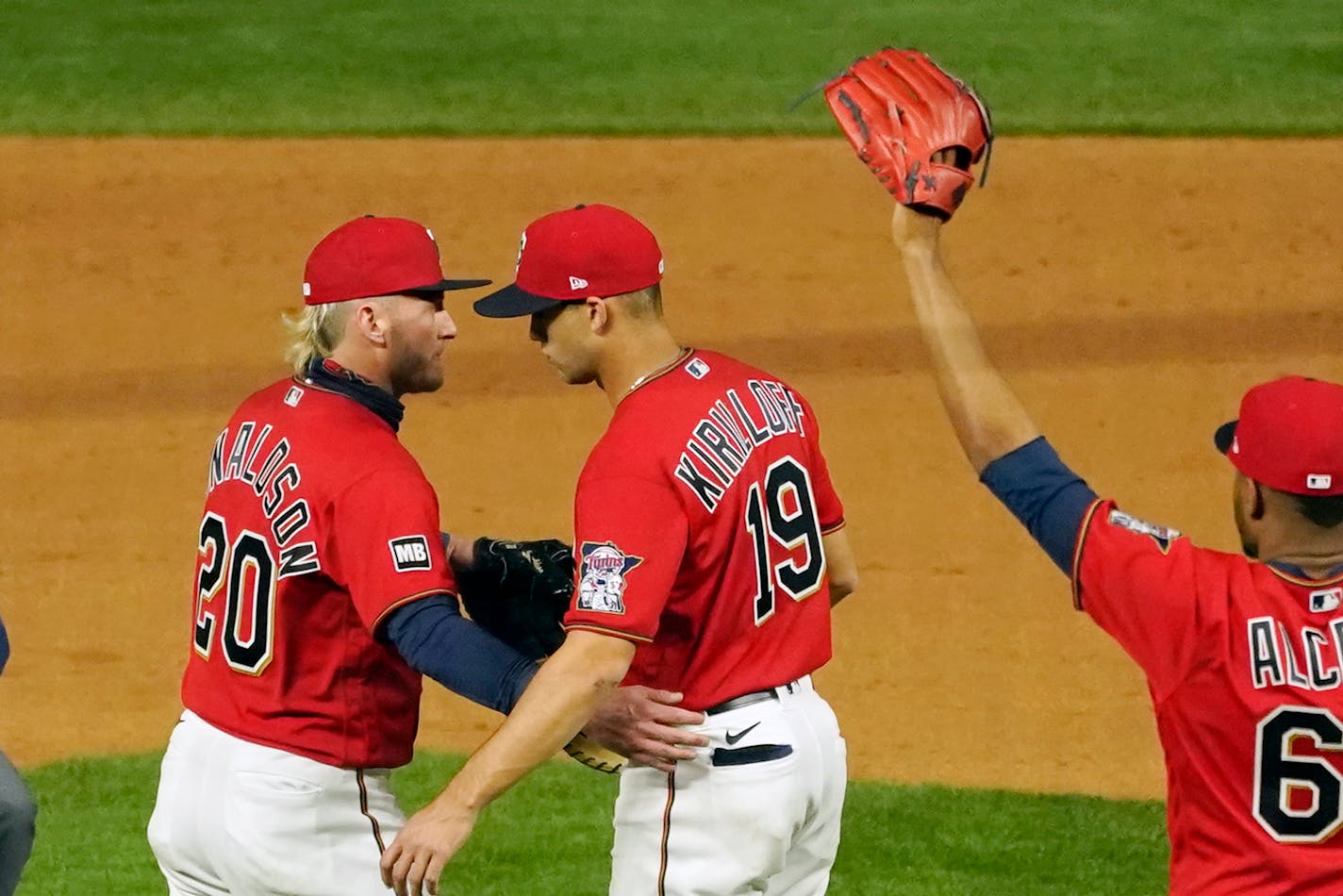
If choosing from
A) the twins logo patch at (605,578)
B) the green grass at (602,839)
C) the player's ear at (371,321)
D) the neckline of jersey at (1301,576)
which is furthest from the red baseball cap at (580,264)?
the green grass at (602,839)

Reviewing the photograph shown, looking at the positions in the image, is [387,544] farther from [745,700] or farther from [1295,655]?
[1295,655]

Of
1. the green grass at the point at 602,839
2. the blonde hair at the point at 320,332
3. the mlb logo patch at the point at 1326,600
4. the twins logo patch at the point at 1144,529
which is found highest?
the blonde hair at the point at 320,332

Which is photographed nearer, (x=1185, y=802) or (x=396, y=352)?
(x=1185, y=802)

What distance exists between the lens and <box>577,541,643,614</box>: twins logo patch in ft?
11.1

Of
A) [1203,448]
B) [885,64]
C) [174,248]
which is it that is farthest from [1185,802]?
[174,248]

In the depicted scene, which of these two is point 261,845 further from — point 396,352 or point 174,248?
point 174,248

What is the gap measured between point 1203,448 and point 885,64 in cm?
622

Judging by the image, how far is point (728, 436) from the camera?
3584 mm

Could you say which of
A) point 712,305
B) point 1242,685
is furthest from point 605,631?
point 712,305

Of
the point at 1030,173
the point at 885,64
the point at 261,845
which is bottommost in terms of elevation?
the point at 261,845

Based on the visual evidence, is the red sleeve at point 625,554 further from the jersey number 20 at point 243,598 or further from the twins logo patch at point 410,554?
the jersey number 20 at point 243,598

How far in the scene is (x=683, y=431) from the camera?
3.54 meters

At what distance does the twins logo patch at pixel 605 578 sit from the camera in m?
3.39

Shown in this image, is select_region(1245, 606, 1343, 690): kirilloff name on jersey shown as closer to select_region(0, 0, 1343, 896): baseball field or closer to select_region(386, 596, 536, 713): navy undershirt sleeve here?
select_region(386, 596, 536, 713): navy undershirt sleeve
